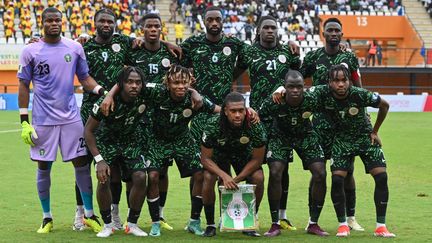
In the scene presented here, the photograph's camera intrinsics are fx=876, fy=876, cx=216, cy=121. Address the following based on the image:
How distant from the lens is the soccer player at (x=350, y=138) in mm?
9594

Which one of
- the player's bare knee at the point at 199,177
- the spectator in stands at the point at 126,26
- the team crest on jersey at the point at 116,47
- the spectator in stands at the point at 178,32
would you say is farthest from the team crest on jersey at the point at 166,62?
the spectator in stands at the point at 178,32

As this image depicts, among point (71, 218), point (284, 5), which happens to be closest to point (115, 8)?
point (284, 5)

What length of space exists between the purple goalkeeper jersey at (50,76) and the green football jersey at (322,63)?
2721mm

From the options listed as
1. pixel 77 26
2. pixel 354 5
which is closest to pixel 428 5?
pixel 354 5

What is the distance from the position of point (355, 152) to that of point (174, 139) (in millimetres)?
2039

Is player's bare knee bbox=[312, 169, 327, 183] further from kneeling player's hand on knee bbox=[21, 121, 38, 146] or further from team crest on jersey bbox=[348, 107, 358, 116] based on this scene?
kneeling player's hand on knee bbox=[21, 121, 38, 146]

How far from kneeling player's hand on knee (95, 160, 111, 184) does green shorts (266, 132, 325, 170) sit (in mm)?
1826

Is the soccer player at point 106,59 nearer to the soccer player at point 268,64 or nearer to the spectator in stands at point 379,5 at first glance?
the soccer player at point 268,64

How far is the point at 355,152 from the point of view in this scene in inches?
384

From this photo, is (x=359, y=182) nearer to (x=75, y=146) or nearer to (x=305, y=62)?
(x=305, y=62)

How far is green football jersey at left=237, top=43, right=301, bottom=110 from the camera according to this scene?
10453mm

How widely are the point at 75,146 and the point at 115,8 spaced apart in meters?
36.7

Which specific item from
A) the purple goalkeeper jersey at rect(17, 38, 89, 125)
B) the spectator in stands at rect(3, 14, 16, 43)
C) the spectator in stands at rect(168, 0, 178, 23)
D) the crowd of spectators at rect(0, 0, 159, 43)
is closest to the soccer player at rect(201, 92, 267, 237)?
the purple goalkeeper jersey at rect(17, 38, 89, 125)

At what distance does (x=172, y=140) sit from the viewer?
9945 millimetres
